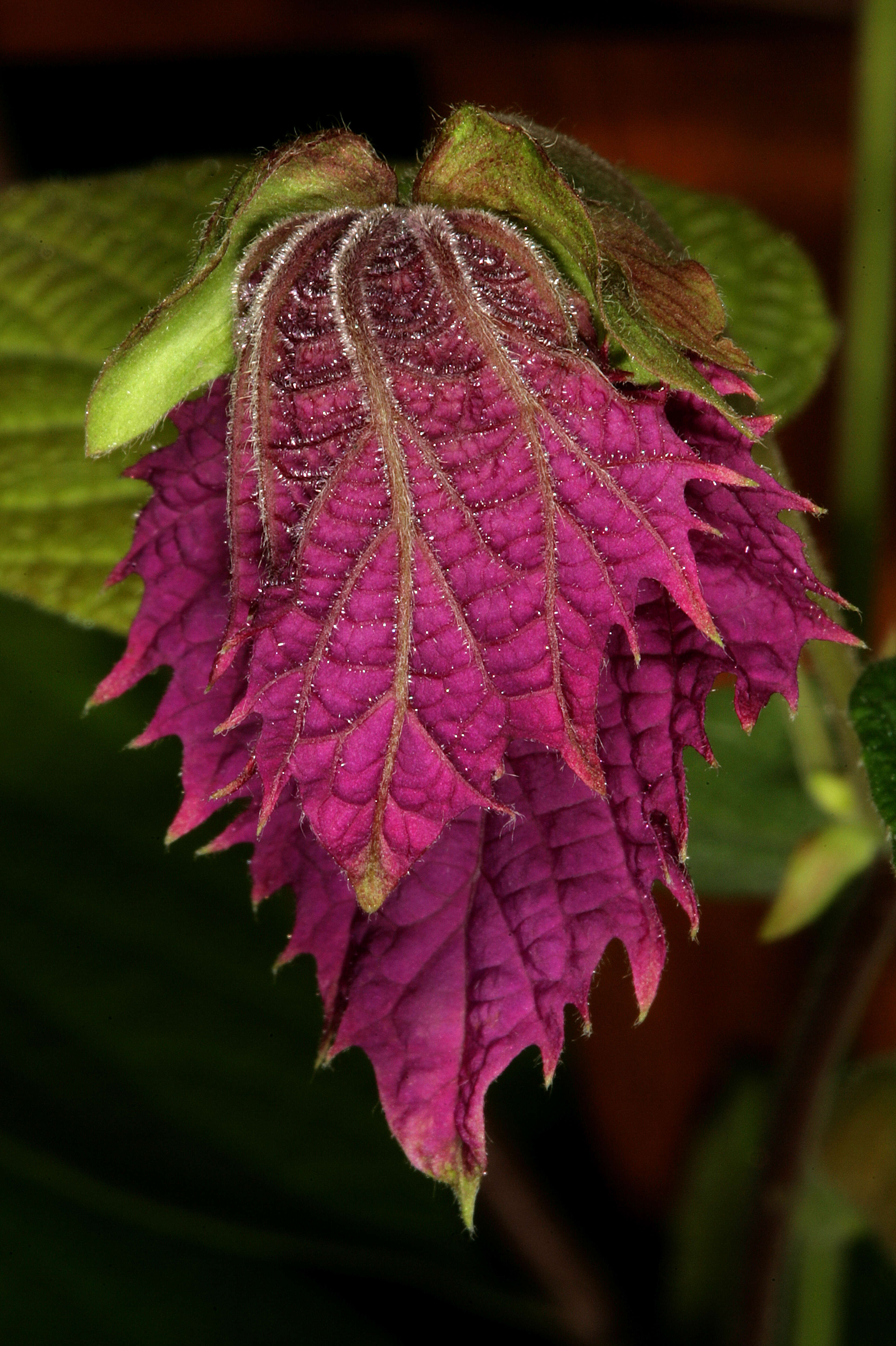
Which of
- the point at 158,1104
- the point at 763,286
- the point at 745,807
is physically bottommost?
the point at 158,1104

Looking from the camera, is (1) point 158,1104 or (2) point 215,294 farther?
(1) point 158,1104

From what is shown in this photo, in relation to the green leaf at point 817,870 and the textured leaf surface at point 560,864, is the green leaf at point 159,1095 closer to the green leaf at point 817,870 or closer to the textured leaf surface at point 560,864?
the green leaf at point 817,870

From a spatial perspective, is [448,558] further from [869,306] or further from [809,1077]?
[869,306]

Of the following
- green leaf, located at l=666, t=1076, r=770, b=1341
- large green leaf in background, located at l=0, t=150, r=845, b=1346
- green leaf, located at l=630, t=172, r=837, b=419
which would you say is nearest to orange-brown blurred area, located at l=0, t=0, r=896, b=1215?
green leaf, located at l=666, t=1076, r=770, b=1341

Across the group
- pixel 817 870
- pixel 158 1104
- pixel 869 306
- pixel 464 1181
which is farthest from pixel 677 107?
pixel 464 1181

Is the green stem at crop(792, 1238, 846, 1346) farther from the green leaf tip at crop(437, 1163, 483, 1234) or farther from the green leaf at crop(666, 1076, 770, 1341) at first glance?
the green leaf tip at crop(437, 1163, 483, 1234)
